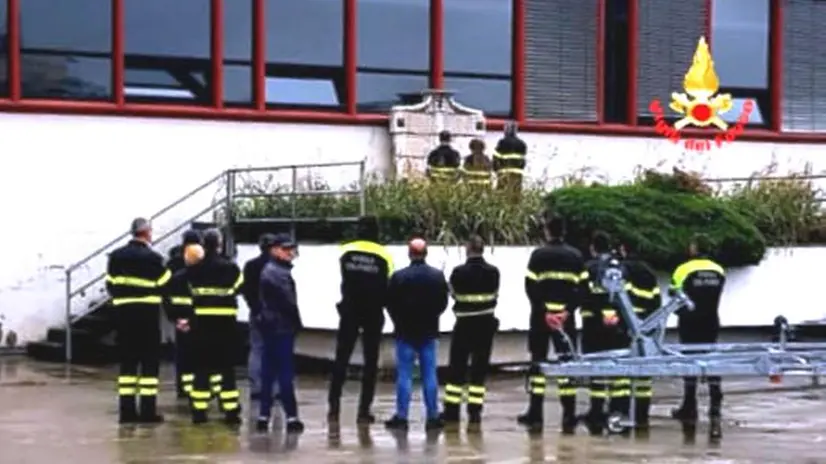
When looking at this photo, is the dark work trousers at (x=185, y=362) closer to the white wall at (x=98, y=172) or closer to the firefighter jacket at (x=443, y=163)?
the firefighter jacket at (x=443, y=163)

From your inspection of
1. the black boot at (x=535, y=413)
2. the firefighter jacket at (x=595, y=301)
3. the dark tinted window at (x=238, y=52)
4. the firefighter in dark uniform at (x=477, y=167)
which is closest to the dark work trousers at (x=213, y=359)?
the black boot at (x=535, y=413)

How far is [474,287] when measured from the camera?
1691 centimetres

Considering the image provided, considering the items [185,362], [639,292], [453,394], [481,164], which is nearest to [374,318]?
[453,394]

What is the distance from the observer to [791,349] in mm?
15758

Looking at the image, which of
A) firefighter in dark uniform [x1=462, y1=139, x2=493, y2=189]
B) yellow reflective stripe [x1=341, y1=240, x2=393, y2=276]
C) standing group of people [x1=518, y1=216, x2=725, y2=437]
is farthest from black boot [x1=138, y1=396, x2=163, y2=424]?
firefighter in dark uniform [x1=462, y1=139, x2=493, y2=189]

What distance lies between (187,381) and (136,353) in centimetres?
136

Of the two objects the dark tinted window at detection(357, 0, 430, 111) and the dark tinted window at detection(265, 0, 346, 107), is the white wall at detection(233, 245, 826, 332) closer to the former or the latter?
the dark tinted window at detection(265, 0, 346, 107)

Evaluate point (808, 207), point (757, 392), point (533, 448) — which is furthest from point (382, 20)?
point (533, 448)

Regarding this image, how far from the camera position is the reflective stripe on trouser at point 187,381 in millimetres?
17297

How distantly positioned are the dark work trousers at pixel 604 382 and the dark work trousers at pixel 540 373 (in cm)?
17

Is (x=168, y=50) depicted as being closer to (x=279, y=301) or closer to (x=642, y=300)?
(x=279, y=301)

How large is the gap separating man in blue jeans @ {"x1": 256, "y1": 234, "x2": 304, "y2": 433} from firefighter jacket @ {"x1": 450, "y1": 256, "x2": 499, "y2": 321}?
1732mm

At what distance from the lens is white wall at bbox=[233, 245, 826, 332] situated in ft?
72.7

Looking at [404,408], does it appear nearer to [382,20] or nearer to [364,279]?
[364,279]
